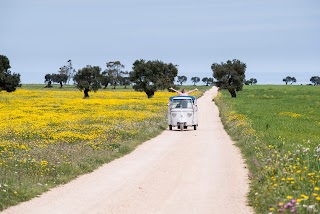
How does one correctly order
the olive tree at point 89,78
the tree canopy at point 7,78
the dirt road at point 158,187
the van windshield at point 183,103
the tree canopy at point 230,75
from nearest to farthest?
1. the dirt road at point 158,187
2. the van windshield at point 183,103
3. the tree canopy at point 7,78
4. the tree canopy at point 230,75
5. the olive tree at point 89,78

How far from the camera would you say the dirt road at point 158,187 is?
11750mm

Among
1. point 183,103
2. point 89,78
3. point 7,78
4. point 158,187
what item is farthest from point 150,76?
point 158,187

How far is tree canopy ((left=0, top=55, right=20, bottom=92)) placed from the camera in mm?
85312

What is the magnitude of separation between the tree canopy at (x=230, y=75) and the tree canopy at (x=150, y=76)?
1053cm

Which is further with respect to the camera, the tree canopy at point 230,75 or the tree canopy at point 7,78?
the tree canopy at point 230,75

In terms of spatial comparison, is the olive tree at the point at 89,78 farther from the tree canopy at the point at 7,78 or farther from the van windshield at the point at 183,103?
the van windshield at the point at 183,103

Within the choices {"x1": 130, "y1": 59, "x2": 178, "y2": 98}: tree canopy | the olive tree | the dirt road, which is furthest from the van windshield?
the olive tree

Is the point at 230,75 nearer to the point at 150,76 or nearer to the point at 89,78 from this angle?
the point at 150,76

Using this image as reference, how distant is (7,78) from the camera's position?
3374 inches

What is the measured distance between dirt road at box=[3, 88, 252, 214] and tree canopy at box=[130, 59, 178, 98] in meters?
80.1

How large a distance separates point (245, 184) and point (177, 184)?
78.2 inches

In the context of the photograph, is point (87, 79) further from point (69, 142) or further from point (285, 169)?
point (285, 169)

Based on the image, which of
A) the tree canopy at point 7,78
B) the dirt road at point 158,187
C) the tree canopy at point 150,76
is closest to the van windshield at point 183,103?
the dirt road at point 158,187

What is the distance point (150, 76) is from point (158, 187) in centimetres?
9011
